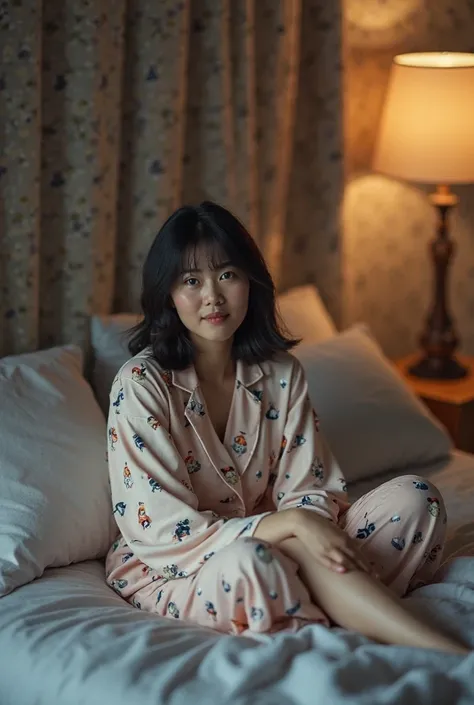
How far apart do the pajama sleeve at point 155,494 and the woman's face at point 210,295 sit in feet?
0.48

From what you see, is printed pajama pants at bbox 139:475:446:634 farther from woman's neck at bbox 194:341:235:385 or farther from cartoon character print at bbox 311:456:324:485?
woman's neck at bbox 194:341:235:385

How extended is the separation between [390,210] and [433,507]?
1.65 meters

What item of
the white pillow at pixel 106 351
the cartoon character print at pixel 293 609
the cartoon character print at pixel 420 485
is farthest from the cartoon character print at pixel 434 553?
the white pillow at pixel 106 351

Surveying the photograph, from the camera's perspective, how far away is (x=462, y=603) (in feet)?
5.93

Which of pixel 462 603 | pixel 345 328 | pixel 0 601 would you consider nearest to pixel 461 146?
pixel 345 328

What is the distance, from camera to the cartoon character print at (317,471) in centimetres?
206

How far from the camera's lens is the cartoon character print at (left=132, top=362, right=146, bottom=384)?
6.43 ft

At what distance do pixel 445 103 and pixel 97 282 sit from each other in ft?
3.61

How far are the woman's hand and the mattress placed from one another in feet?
0.36

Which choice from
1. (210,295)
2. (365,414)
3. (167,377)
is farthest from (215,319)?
(365,414)

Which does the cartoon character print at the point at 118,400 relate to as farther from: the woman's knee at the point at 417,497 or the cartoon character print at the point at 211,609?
the woman's knee at the point at 417,497

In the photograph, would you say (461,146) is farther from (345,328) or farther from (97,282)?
(97,282)

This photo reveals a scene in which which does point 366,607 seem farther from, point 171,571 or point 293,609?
point 171,571

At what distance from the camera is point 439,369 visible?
10.4 ft
